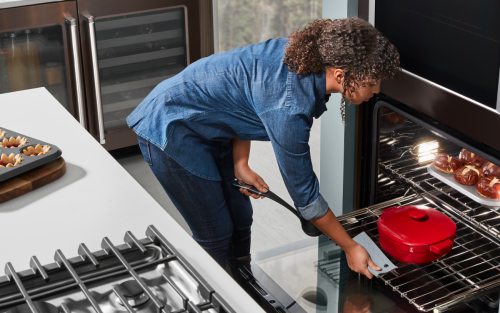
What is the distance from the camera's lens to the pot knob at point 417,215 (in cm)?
151

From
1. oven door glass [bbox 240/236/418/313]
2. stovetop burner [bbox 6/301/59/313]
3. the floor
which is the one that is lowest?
the floor

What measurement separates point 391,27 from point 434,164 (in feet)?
1.50

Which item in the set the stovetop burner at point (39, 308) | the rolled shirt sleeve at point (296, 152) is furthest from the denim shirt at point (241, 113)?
the stovetop burner at point (39, 308)

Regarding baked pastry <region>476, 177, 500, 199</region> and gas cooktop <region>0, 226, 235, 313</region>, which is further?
baked pastry <region>476, 177, 500, 199</region>

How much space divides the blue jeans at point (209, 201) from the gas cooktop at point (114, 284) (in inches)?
27.2

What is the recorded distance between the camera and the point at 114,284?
91 centimetres

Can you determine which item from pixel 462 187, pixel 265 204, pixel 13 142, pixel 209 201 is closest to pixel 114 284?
pixel 13 142

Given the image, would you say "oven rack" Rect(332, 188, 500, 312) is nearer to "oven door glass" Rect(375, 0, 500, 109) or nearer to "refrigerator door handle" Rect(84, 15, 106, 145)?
"oven door glass" Rect(375, 0, 500, 109)

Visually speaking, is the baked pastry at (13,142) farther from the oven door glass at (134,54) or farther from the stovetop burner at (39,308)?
the oven door glass at (134,54)

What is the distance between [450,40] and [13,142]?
1.01 m

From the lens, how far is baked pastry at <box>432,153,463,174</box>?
1.69m

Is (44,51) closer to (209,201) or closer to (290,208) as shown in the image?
(209,201)

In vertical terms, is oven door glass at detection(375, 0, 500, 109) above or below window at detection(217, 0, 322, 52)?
above

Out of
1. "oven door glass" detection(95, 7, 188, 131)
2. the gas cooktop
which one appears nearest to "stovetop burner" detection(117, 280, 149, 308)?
the gas cooktop
